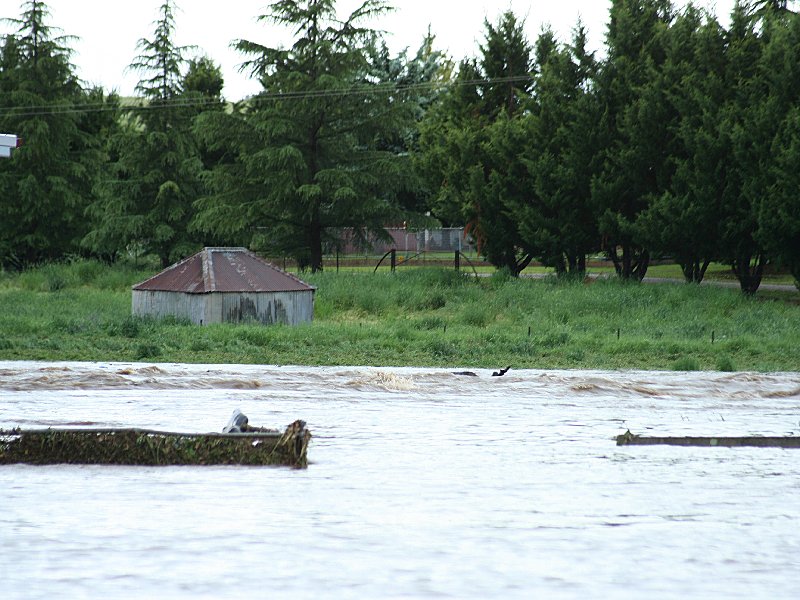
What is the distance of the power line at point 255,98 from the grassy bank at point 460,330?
723 cm

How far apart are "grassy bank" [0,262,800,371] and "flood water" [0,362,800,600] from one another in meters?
3.13

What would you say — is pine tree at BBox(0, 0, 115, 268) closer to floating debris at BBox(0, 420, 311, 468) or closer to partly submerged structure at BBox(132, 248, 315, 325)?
partly submerged structure at BBox(132, 248, 315, 325)

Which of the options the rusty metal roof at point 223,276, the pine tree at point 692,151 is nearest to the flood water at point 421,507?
the rusty metal roof at point 223,276

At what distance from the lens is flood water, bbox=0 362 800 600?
4777mm

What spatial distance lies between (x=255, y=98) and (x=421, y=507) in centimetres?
2578

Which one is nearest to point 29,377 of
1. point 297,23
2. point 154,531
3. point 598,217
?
point 154,531

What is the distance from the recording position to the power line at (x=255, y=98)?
95.2ft

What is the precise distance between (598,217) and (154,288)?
11105 mm

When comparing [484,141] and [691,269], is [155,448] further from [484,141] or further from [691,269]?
[484,141]

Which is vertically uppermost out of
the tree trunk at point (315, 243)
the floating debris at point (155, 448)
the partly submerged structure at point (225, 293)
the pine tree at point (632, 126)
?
the pine tree at point (632, 126)

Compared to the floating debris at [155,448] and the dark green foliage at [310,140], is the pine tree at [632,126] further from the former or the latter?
the floating debris at [155,448]

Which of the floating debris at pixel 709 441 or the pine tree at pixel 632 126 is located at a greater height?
the pine tree at pixel 632 126

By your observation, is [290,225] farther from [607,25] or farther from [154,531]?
[154,531]

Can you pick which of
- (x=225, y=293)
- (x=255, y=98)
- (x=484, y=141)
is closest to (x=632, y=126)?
(x=484, y=141)
